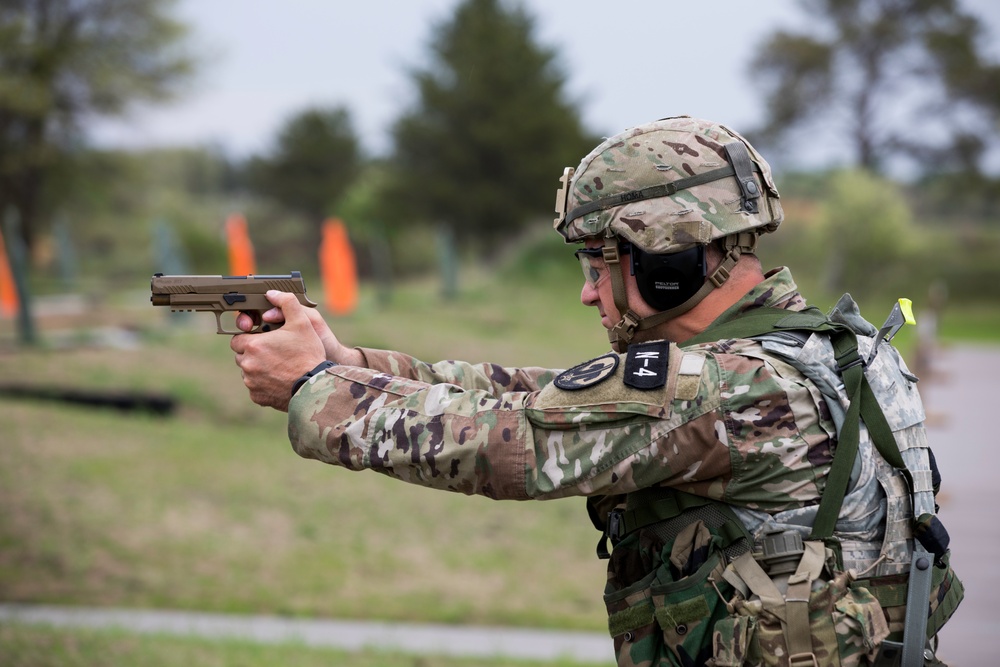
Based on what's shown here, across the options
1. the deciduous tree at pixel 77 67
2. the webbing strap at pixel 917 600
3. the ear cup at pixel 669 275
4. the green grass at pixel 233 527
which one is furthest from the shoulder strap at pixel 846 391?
the deciduous tree at pixel 77 67

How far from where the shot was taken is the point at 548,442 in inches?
86.0

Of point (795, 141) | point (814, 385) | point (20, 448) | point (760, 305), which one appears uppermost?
point (795, 141)

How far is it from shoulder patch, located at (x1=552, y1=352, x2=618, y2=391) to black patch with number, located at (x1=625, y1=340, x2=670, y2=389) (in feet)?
0.12

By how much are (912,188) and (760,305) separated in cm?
5085

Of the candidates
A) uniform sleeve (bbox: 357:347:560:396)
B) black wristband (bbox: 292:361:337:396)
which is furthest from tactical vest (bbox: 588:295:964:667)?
black wristband (bbox: 292:361:337:396)

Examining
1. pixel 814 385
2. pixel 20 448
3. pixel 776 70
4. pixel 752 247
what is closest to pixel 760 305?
pixel 752 247

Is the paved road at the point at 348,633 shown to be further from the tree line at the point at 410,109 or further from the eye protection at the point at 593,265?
the tree line at the point at 410,109

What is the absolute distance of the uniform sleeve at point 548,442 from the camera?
216 cm

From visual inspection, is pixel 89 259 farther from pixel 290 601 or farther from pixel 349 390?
pixel 349 390

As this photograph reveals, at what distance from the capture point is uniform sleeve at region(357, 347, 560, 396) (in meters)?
2.85

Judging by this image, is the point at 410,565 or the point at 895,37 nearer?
the point at 410,565

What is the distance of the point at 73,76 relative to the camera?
102ft

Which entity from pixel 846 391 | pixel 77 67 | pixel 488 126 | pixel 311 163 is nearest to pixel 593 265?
pixel 846 391

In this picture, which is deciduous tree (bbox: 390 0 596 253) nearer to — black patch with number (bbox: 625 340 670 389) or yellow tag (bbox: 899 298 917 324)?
yellow tag (bbox: 899 298 917 324)
